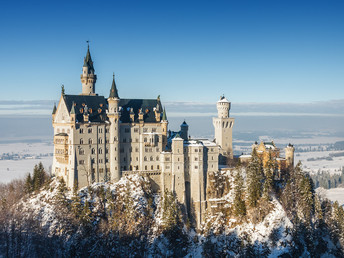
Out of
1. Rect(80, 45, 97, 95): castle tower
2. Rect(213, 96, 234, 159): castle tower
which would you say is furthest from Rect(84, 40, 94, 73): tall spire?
Rect(213, 96, 234, 159): castle tower

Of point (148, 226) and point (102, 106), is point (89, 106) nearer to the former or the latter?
point (102, 106)

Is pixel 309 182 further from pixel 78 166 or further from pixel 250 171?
pixel 78 166

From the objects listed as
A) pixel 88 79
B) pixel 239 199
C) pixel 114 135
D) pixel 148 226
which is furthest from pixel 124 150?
pixel 239 199

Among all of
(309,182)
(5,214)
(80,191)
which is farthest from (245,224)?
(5,214)

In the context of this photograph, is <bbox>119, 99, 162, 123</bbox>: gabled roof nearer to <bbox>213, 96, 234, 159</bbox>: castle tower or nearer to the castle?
the castle

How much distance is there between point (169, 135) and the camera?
123 m

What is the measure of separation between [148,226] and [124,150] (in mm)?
22468

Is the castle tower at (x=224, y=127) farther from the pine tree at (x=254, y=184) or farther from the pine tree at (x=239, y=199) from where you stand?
the pine tree at (x=254, y=184)

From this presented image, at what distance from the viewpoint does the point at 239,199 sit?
340 feet

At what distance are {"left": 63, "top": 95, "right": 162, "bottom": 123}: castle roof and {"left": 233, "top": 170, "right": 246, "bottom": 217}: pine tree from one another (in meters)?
29.7

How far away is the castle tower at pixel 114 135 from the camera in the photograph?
109562mm

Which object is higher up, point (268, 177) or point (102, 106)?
point (102, 106)

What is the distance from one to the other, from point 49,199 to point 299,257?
63158 mm

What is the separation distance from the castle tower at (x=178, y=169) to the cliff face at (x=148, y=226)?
2.51 m
